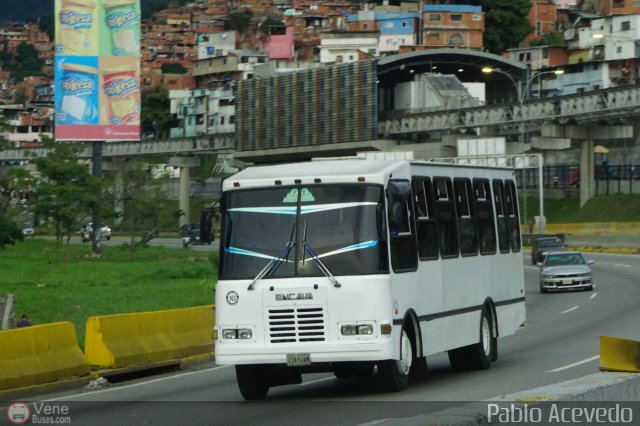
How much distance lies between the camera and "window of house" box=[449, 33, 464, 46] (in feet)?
540

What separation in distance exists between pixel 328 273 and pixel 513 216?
279 inches

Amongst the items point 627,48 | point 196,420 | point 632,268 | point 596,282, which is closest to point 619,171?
point 627,48

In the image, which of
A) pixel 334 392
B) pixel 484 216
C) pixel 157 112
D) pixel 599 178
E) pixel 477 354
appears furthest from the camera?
pixel 157 112

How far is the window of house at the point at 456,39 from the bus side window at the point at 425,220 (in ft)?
484

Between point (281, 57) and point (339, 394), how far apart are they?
535ft

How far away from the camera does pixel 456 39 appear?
165250mm

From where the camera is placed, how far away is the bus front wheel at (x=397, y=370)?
17.0 metres

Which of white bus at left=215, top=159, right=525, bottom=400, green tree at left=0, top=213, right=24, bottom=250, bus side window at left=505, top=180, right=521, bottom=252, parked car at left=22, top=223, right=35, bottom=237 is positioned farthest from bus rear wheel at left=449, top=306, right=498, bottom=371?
parked car at left=22, top=223, right=35, bottom=237

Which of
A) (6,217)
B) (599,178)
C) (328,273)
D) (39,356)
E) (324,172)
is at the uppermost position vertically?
(324,172)

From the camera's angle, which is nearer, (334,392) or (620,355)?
(620,355)

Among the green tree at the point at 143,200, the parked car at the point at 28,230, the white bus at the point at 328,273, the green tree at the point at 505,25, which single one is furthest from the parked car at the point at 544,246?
the green tree at the point at 505,25

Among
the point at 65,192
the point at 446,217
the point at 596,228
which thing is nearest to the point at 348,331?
the point at 446,217

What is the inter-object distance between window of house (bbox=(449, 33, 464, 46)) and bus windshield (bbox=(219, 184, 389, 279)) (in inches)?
5886

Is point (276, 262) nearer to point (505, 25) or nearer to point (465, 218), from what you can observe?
point (465, 218)
